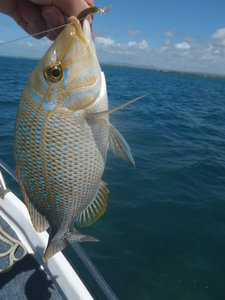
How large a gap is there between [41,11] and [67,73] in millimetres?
1148

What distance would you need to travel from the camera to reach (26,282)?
3279 millimetres

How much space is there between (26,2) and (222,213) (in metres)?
6.74

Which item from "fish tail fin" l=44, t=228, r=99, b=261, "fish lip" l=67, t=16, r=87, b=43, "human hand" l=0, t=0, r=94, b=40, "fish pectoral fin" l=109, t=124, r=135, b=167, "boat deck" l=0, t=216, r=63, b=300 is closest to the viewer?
"fish lip" l=67, t=16, r=87, b=43

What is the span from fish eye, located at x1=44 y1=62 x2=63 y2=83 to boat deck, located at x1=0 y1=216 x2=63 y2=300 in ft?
9.24

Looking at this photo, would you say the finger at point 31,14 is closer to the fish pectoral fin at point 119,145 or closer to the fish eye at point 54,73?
the fish eye at point 54,73

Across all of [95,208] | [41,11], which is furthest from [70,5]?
[95,208]

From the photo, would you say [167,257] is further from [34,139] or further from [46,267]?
[34,139]

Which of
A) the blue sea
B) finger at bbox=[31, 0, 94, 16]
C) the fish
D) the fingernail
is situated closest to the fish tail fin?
the fish

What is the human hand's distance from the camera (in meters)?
2.08

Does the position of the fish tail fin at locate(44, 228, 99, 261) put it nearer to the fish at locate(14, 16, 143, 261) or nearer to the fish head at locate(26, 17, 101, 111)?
the fish at locate(14, 16, 143, 261)

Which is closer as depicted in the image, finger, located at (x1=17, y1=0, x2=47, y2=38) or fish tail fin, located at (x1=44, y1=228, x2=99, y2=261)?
fish tail fin, located at (x1=44, y1=228, x2=99, y2=261)

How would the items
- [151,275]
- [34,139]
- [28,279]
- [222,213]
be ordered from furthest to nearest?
1. [222,213]
2. [151,275]
3. [28,279]
4. [34,139]

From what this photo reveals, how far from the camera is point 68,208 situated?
1.87 metres

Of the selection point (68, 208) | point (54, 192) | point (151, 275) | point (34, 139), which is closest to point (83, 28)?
point (34, 139)
